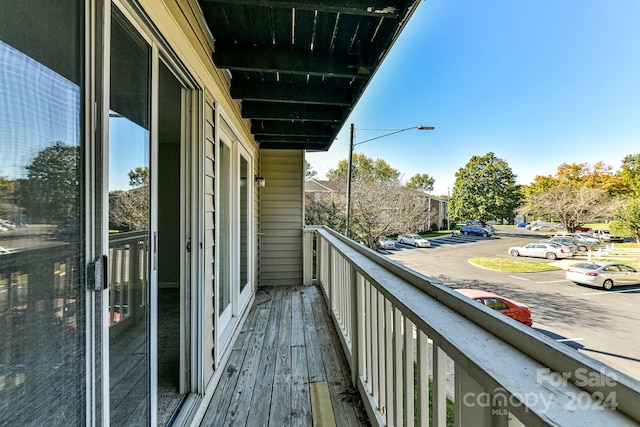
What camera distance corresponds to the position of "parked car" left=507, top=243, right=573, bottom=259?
1.50 meters

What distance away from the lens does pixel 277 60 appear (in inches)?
82.1

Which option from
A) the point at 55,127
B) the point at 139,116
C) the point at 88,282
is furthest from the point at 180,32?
the point at 88,282

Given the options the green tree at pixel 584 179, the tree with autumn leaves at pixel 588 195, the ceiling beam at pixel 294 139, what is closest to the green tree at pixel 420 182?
the ceiling beam at pixel 294 139

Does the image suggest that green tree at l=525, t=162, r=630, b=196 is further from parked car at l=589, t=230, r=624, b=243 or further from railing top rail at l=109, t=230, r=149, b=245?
railing top rail at l=109, t=230, r=149, b=245

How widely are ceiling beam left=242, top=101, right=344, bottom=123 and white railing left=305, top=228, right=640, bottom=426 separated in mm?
2030

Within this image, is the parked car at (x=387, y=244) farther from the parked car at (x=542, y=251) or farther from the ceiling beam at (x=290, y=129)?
the parked car at (x=542, y=251)

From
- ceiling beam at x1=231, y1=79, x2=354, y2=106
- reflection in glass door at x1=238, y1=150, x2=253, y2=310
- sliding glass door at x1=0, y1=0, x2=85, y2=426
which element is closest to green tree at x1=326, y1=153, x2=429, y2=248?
reflection in glass door at x1=238, y1=150, x2=253, y2=310

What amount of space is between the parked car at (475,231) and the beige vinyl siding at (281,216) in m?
2.61

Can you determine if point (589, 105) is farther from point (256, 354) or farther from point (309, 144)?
point (309, 144)

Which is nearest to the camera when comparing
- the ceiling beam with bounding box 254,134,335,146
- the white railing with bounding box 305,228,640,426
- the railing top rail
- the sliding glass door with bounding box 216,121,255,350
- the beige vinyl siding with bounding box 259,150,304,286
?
the white railing with bounding box 305,228,640,426

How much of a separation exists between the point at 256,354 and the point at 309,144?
10.2ft

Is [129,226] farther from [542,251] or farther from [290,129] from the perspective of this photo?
[290,129]

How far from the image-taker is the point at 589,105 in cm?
162

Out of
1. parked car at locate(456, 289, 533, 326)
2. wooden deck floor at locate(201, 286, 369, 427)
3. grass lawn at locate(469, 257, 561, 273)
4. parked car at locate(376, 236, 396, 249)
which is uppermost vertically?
grass lawn at locate(469, 257, 561, 273)
